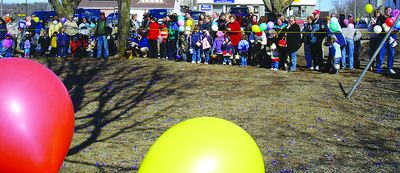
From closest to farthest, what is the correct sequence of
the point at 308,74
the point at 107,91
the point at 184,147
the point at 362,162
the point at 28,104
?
the point at 184,147 → the point at 28,104 → the point at 362,162 → the point at 107,91 → the point at 308,74

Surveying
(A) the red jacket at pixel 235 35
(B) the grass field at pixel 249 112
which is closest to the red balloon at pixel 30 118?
(B) the grass field at pixel 249 112

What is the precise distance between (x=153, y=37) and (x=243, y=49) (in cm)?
325

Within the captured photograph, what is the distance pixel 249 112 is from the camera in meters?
10.6

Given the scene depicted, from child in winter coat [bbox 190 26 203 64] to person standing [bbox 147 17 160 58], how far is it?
1.43 meters

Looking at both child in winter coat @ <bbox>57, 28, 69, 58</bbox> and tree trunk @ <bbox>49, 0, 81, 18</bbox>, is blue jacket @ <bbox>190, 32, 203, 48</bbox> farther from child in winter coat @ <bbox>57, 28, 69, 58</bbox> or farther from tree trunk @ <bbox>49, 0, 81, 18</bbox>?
tree trunk @ <bbox>49, 0, 81, 18</bbox>

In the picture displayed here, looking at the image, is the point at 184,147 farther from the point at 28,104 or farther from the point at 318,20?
Result: the point at 318,20

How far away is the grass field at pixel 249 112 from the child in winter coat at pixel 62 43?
120 inches

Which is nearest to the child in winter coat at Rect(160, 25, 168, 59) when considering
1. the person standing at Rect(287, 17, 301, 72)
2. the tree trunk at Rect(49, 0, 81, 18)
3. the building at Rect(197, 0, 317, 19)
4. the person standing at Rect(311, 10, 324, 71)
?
the person standing at Rect(287, 17, 301, 72)

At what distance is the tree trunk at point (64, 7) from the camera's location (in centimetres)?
2533

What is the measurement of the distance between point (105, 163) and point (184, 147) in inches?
166

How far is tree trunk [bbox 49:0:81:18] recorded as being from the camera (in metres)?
25.3

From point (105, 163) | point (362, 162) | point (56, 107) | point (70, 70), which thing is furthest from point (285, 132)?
point (70, 70)

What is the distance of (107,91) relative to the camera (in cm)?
1285

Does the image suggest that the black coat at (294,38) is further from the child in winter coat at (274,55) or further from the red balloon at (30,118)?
the red balloon at (30,118)
